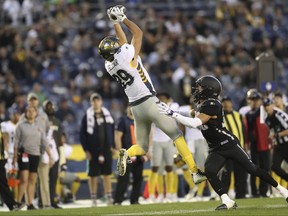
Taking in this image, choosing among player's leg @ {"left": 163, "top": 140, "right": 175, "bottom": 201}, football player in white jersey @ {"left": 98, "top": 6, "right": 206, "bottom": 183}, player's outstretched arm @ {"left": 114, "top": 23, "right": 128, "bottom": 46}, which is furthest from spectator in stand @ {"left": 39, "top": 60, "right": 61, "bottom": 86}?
football player in white jersey @ {"left": 98, "top": 6, "right": 206, "bottom": 183}

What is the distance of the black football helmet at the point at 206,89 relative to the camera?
14.4 m

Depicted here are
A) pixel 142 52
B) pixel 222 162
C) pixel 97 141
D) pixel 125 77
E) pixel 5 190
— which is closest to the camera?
pixel 222 162

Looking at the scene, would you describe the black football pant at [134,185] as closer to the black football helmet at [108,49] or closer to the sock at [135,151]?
the sock at [135,151]

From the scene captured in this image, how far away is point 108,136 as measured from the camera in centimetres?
1958

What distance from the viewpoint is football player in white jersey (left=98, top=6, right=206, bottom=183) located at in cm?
1495

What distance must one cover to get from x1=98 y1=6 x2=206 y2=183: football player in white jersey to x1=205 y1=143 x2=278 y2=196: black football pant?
0.42m

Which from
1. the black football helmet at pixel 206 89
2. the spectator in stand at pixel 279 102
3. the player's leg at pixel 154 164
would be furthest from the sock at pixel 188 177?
the black football helmet at pixel 206 89

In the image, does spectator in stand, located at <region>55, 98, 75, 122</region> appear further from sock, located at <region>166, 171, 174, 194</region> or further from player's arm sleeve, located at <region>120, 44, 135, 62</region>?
player's arm sleeve, located at <region>120, 44, 135, 62</region>

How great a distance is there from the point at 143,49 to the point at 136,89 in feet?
44.9

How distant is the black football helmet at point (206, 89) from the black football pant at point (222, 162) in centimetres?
73

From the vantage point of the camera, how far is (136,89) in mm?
15039

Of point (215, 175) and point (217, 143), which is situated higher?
point (217, 143)

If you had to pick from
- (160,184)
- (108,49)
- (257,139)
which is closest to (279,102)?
(257,139)

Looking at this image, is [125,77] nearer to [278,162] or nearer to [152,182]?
[278,162]
